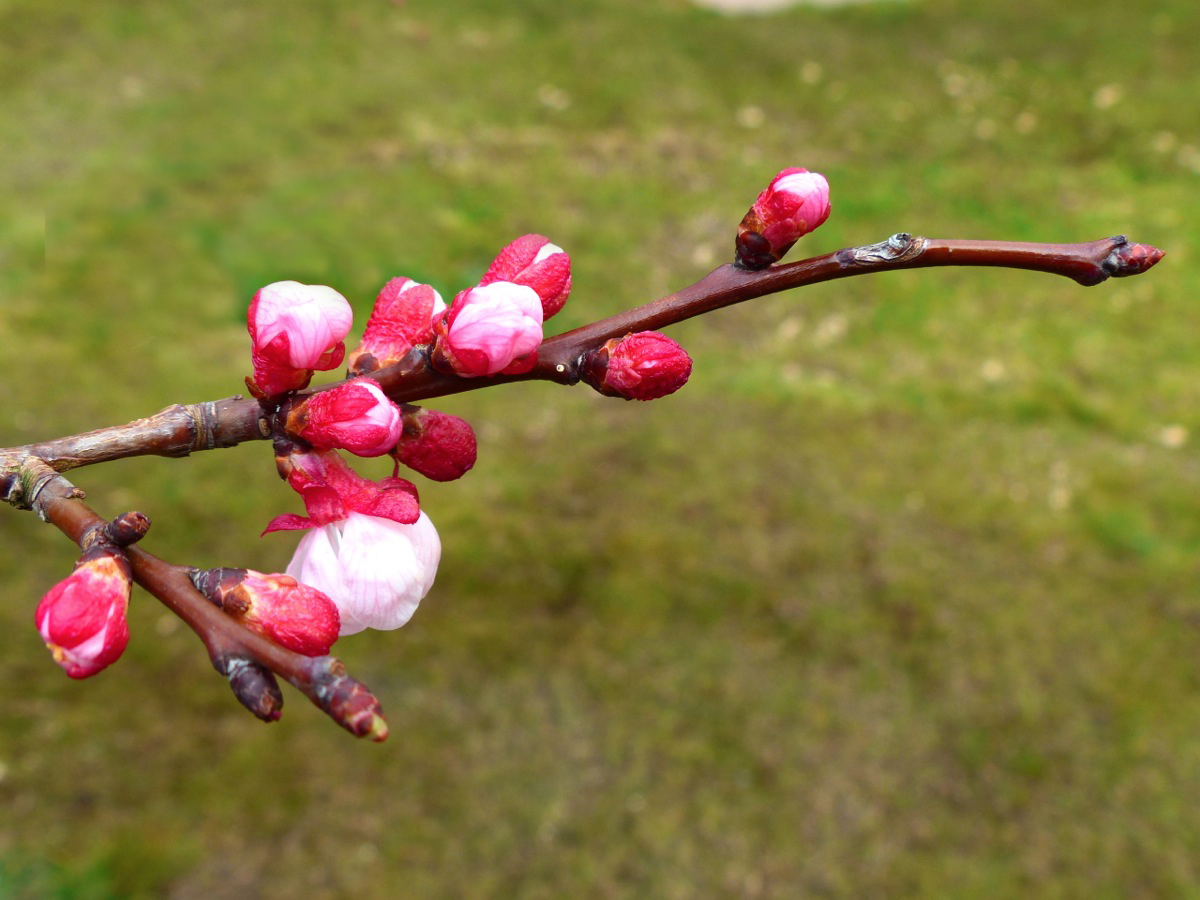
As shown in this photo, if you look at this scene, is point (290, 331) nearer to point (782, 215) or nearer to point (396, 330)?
point (396, 330)

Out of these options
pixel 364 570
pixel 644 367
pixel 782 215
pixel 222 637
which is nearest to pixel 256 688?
pixel 222 637

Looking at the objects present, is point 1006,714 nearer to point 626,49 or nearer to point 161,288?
point 161,288

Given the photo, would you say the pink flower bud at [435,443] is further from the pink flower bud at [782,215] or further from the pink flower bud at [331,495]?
the pink flower bud at [782,215]

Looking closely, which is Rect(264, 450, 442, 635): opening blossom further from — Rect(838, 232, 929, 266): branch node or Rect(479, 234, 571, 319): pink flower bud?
Rect(838, 232, 929, 266): branch node

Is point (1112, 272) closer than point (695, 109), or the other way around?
point (1112, 272)

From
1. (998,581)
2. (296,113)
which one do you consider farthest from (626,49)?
(998,581)

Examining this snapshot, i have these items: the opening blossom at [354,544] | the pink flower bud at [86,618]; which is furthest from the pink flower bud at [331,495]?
the pink flower bud at [86,618]
